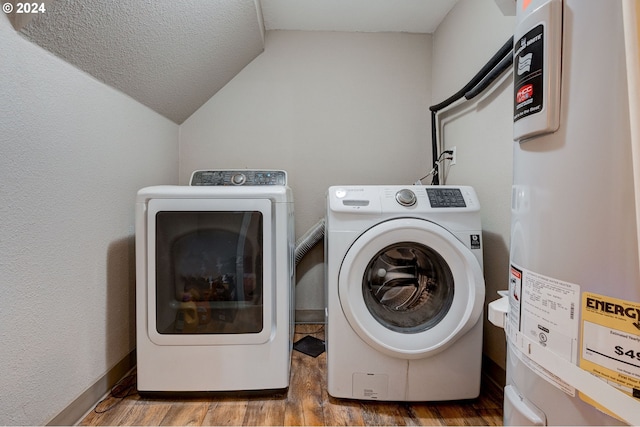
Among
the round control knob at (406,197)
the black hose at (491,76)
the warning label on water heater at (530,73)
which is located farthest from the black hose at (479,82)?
the warning label on water heater at (530,73)

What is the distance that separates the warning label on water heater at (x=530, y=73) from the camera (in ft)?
1.67

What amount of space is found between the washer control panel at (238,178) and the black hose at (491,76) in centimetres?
109

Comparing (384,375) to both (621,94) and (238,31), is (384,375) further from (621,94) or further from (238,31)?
(238,31)

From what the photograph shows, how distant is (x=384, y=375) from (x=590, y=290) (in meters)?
0.91

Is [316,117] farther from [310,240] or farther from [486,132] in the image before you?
[486,132]

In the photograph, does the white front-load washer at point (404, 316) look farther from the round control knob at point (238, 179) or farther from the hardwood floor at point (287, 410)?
the round control knob at point (238, 179)

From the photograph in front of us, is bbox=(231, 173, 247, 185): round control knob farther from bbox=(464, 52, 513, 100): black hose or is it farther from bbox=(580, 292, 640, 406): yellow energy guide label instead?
bbox=(580, 292, 640, 406): yellow energy guide label

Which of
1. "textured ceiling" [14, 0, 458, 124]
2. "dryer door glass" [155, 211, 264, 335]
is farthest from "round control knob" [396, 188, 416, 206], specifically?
"textured ceiling" [14, 0, 458, 124]

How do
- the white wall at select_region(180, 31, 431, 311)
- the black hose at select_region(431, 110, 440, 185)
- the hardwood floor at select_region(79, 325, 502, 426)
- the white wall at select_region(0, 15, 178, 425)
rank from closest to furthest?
the white wall at select_region(0, 15, 178, 425) < the hardwood floor at select_region(79, 325, 502, 426) < the black hose at select_region(431, 110, 440, 185) < the white wall at select_region(180, 31, 431, 311)

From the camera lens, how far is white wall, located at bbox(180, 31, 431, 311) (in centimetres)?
197

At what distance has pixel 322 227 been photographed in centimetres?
185

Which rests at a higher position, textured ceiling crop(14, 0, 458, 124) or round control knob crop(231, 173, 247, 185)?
textured ceiling crop(14, 0, 458, 124)

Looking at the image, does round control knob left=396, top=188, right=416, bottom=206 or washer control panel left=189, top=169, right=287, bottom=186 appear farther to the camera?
washer control panel left=189, top=169, right=287, bottom=186

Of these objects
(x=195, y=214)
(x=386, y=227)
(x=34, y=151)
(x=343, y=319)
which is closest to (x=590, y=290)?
(x=386, y=227)
